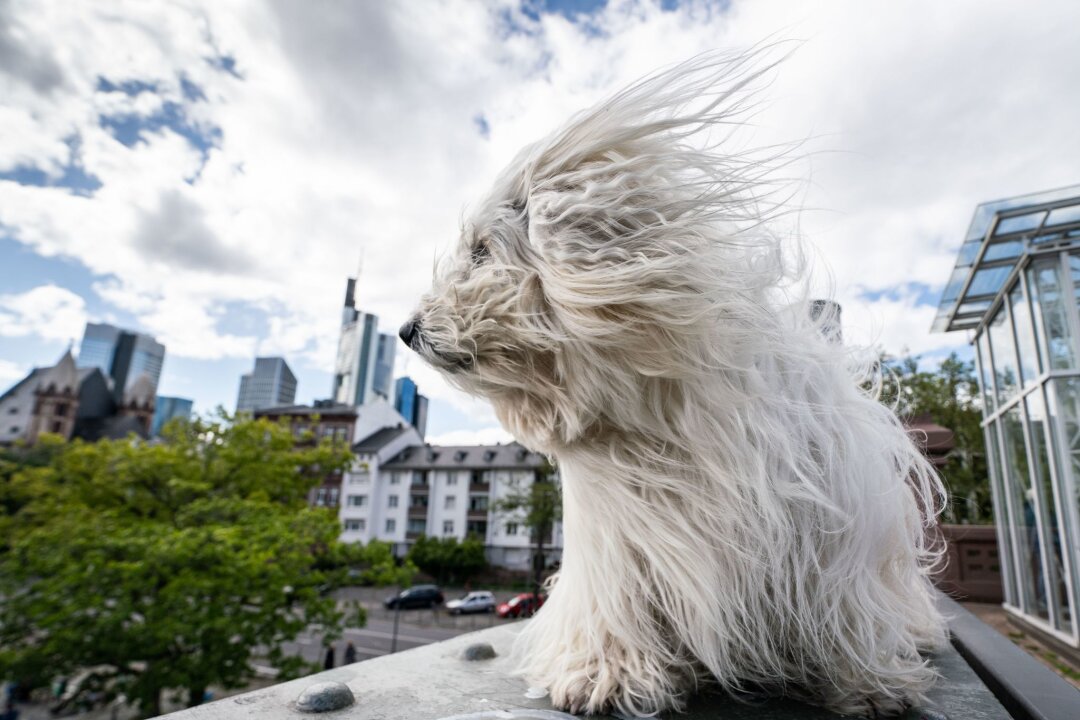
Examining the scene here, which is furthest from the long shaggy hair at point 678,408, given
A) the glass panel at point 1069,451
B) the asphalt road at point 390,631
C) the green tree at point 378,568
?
the asphalt road at point 390,631

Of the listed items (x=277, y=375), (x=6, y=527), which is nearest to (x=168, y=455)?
(x=6, y=527)

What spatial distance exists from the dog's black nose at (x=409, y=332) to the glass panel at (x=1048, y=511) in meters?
10.9

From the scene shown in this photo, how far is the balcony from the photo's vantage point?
1.77m

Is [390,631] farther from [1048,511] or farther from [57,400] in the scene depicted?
[57,400]

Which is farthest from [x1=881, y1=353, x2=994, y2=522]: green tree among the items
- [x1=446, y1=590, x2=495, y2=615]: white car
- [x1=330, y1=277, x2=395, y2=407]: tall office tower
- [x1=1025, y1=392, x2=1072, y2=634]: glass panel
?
[x1=330, y1=277, x2=395, y2=407]: tall office tower

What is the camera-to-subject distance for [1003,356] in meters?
11.7

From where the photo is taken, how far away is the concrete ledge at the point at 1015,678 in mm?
1644

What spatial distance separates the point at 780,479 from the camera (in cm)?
182

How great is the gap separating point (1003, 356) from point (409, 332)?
13.6 metres

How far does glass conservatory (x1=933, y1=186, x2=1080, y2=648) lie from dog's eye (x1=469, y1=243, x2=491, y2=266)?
10209mm

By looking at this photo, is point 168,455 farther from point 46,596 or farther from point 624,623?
point 624,623

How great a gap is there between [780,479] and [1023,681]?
3.36 ft

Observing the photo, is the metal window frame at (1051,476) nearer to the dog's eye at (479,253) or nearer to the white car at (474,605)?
the dog's eye at (479,253)

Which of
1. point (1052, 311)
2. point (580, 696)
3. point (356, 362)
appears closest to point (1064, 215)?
point (1052, 311)
